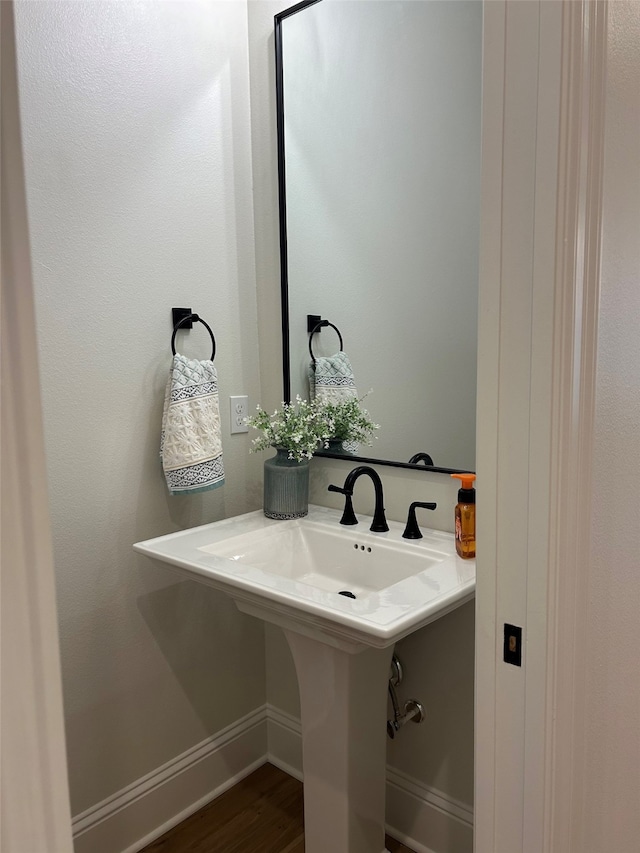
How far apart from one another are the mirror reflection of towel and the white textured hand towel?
0.35 metres

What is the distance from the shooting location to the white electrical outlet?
199 cm

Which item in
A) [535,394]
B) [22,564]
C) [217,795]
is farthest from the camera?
[217,795]

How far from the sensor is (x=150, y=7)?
1.67 m

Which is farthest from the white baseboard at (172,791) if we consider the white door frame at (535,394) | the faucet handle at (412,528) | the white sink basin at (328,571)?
the white door frame at (535,394)

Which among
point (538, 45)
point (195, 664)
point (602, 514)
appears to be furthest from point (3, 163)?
point (195, 664)

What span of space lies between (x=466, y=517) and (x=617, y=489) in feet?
1.50

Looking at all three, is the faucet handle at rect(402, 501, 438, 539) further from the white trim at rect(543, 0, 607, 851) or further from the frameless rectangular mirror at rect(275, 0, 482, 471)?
the white trim at rect(543, 0, 607, 851)

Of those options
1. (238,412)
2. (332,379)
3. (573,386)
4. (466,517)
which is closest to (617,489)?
(573,386)

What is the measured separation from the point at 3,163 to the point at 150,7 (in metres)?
1.58

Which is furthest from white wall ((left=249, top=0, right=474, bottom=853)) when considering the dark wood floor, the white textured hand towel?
the white textured hand towel

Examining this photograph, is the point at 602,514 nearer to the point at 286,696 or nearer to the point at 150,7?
the point at 286,696

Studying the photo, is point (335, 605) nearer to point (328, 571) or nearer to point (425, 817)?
point (328, 571)

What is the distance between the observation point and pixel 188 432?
66.7 inches

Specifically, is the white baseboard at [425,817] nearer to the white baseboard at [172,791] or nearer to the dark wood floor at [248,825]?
the dark wood floor at [248,825]
